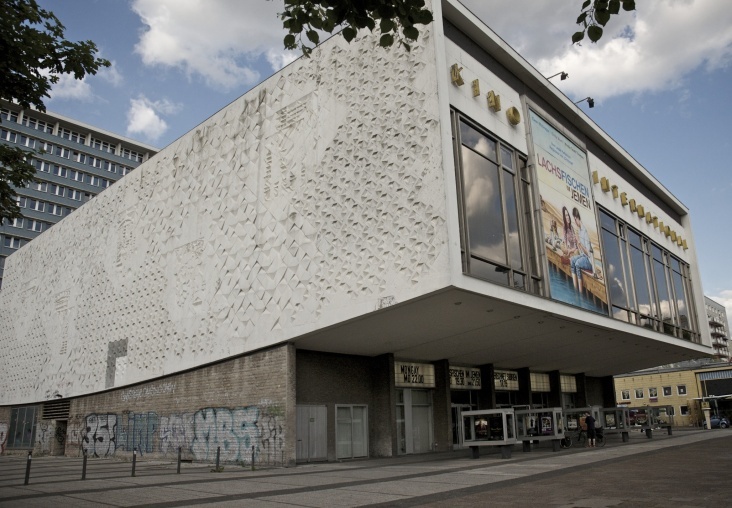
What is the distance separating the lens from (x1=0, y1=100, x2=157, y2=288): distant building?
78688 mm

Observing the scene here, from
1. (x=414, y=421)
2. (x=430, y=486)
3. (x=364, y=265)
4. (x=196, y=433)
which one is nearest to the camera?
(x=430, y=486)

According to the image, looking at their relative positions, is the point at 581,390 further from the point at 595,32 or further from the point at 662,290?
the point at 595,32

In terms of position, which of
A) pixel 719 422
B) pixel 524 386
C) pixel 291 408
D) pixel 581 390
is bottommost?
pixel 719 422

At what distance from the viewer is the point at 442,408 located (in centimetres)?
2802

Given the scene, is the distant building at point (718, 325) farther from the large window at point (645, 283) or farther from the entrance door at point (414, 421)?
the entrance door at point (414, 421)

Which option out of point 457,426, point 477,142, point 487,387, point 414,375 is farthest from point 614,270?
point 477,142

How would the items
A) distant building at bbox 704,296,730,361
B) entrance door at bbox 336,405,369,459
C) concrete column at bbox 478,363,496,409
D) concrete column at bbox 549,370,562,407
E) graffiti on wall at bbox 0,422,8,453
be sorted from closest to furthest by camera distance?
entrance door at bbox 336,405,369,459, concrete column at bbox 478,363,496,409, concrete column at bbox 549,370,562,407, graffiti on wall at bbox 0,422,8,453, distant building at bbox 704,296,730,361

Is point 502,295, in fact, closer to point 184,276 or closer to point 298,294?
point 298,294

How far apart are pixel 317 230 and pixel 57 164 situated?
247 ft

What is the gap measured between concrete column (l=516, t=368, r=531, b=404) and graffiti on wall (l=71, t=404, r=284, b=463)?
18633mm

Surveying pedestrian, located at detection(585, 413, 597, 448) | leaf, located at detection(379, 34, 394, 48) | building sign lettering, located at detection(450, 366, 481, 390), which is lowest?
pedestrian, located at detection(585, 413, 597, 448)

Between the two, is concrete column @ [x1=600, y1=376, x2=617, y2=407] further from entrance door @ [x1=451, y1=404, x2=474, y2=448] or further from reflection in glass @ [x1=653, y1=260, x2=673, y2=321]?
entrance door @ [x1=451, y1=404, x2=474, y2=448]

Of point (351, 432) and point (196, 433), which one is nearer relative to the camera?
point (351, 432)

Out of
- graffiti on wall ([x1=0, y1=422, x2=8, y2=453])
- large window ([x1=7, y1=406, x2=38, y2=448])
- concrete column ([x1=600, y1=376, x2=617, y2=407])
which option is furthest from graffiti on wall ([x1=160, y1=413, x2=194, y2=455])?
concrete column ([x1=600, y1=376, x2=617, y2=407])
